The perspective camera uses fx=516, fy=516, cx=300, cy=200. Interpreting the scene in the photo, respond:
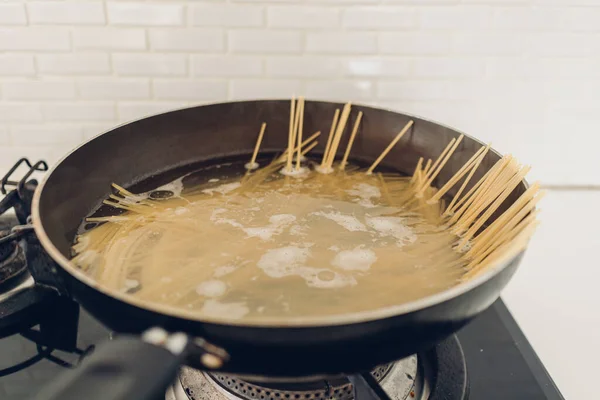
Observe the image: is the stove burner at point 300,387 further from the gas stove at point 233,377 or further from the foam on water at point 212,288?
the foam on water at point 212,288

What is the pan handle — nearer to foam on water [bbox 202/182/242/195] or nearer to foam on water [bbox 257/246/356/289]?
foam on water [bbox 257/246/356/289]

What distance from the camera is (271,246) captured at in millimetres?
839

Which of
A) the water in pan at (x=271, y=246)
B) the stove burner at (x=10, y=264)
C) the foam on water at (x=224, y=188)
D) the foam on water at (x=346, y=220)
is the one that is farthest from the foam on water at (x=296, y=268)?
the stove burner at (x=10, y=264)

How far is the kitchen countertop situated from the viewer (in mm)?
940

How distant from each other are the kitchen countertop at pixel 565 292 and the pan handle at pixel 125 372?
2.37 feet

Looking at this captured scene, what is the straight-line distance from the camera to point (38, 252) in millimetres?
817

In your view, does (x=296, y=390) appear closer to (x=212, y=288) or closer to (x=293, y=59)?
(x=212, y=288)

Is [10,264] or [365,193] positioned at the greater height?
[365,193]

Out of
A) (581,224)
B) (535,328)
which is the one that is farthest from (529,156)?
(535,328)

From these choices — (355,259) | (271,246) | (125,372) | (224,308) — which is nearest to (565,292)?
(355,259)

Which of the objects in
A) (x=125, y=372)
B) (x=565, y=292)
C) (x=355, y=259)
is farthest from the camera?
(x=565, y=292)

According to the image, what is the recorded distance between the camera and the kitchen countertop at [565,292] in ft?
3.09

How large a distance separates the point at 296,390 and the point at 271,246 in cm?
23

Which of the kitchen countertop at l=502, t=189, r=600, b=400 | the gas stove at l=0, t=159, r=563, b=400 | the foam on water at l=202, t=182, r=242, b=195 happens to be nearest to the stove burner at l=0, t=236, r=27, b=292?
the gas stove at l=0, t=159, r=563, b=400
